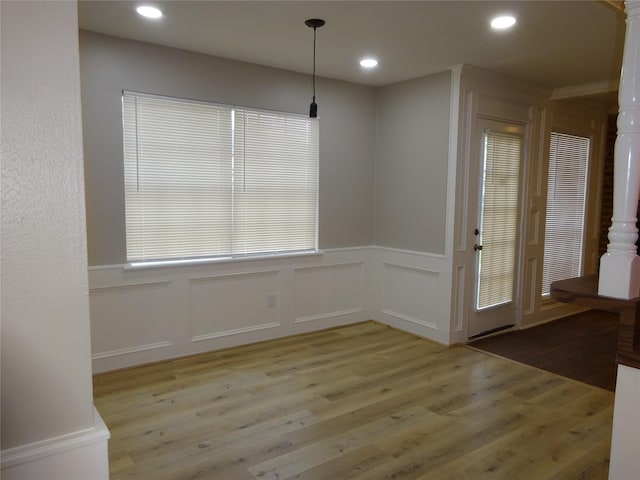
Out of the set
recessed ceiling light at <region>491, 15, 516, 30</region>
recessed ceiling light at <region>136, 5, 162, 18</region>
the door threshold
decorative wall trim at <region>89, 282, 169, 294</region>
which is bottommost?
the door threshold

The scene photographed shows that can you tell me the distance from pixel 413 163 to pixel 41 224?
153 inches

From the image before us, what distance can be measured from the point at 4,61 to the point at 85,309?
63cm

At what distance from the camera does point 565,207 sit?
546 cm

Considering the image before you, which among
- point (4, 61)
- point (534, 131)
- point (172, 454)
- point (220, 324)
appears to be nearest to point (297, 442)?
point (172, 454)

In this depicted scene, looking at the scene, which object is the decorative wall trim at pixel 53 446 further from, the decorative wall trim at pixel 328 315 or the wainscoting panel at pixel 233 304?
the decorative wall trim at pixel 328 315

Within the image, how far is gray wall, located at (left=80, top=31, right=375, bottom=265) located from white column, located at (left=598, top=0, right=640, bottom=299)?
3.14 m

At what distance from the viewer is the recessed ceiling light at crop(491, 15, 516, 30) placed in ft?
9.57

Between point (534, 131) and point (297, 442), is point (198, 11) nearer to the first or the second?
point (297, 442)

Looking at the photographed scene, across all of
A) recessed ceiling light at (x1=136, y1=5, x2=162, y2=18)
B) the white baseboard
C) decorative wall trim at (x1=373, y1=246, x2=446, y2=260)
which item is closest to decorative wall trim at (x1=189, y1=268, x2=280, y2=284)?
decorative wall trim at (x1=373, y1=246, x2=446, y2=260)

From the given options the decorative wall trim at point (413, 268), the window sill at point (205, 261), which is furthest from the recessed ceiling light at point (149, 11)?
the decorative wall trim at point (413, 268)

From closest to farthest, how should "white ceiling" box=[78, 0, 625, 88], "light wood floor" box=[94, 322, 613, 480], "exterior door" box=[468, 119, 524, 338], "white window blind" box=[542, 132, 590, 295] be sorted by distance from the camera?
"light wood floor" box=[94, 322, 613, 480]
"white ceiling" box=[78, 0, 625, 88]
"exterior door" box=[468, 119, 524, 338]
"white window blind" box=[542, 132, 590, 295]

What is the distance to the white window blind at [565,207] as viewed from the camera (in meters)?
5.28

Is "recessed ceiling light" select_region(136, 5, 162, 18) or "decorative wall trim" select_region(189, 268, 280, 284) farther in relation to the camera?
"decorative wall trim" select_region(189, 268, 280, 284)

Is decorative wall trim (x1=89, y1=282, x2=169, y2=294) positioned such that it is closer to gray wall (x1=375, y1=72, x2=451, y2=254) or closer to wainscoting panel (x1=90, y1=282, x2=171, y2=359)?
wainscoting panel (x1=90, y1=282, x2=171, y2=359)
